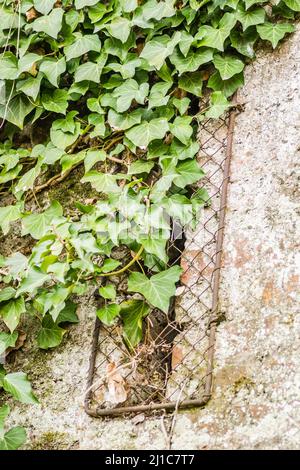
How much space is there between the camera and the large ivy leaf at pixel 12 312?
8.64 feet

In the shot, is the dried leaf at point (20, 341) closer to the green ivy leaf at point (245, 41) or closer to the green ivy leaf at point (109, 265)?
the green ivy leaf at point (109, 265)

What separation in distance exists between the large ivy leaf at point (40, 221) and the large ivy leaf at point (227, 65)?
32.6 inches


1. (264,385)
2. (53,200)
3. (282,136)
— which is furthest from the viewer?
(53,200)

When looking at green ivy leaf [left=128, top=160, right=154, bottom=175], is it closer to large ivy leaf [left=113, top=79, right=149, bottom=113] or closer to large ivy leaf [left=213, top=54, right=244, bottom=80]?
large ivy leaf [left=113, top=79, right=149, bottom=113]

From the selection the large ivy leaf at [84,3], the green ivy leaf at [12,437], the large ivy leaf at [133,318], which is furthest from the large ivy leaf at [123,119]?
the green ivy leaf at [12,437]

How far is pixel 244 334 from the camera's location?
236cm

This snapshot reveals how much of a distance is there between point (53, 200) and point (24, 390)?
2.57ft

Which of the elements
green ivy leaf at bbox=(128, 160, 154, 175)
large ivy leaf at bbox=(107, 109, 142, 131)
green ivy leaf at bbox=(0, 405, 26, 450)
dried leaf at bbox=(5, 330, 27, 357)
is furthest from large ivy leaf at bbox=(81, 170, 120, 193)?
green ivy leaf at bbox=(0, 405, 26, 450)

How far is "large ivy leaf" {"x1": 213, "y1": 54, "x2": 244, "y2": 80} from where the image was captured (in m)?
2.75

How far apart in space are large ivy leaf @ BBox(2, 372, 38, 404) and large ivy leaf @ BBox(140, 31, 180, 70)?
1298 millimetres

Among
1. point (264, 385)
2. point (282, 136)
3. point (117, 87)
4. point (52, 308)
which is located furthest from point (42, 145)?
point (264, 385)

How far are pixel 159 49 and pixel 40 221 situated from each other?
84 centimetres
